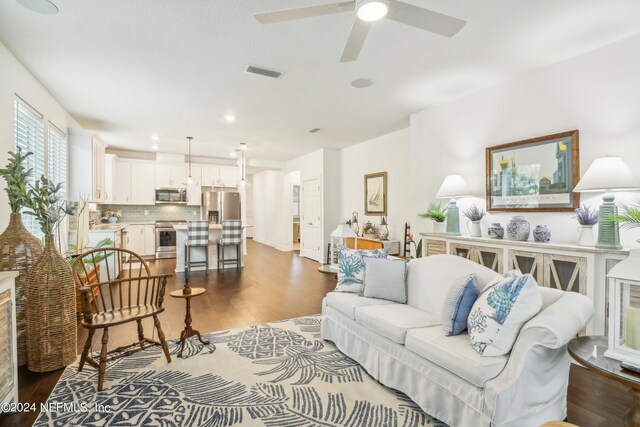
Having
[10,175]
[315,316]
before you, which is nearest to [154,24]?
[10,175]

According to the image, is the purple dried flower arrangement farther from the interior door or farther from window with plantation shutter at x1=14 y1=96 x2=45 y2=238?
the interior door

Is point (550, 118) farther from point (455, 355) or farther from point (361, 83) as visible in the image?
point (455, 355)

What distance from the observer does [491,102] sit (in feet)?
12.4

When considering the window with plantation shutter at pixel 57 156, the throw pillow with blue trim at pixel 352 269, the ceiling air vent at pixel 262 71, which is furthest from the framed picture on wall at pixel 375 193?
the window with plantation shutter at pixel 57 156

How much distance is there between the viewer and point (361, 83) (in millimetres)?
3734

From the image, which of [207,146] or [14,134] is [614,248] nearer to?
[14,134]

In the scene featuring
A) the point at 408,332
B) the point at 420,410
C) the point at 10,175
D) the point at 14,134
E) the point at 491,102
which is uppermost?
the point at 491,102

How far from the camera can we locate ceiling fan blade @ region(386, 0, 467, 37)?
1.80 meters

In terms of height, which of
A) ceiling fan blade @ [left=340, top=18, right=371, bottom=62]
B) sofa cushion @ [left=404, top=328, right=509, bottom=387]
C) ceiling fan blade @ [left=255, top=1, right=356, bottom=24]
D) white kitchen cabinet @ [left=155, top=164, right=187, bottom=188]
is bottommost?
sofa cushion @ [left=404, top=328, right=509, bottom=387]

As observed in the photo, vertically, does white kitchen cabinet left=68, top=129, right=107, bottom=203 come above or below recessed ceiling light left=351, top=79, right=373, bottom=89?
below

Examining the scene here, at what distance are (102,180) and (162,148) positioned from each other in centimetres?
218

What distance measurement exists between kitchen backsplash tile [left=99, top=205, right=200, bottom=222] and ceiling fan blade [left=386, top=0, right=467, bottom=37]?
807cm

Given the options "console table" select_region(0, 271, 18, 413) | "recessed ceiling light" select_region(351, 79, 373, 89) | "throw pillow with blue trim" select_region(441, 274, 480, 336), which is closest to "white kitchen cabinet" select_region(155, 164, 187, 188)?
"recessed ceiling light" select_region(351, 79, 373, 89)

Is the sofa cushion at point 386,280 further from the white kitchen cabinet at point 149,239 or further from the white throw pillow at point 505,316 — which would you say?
the white kitchen cabinet at point 149,239
